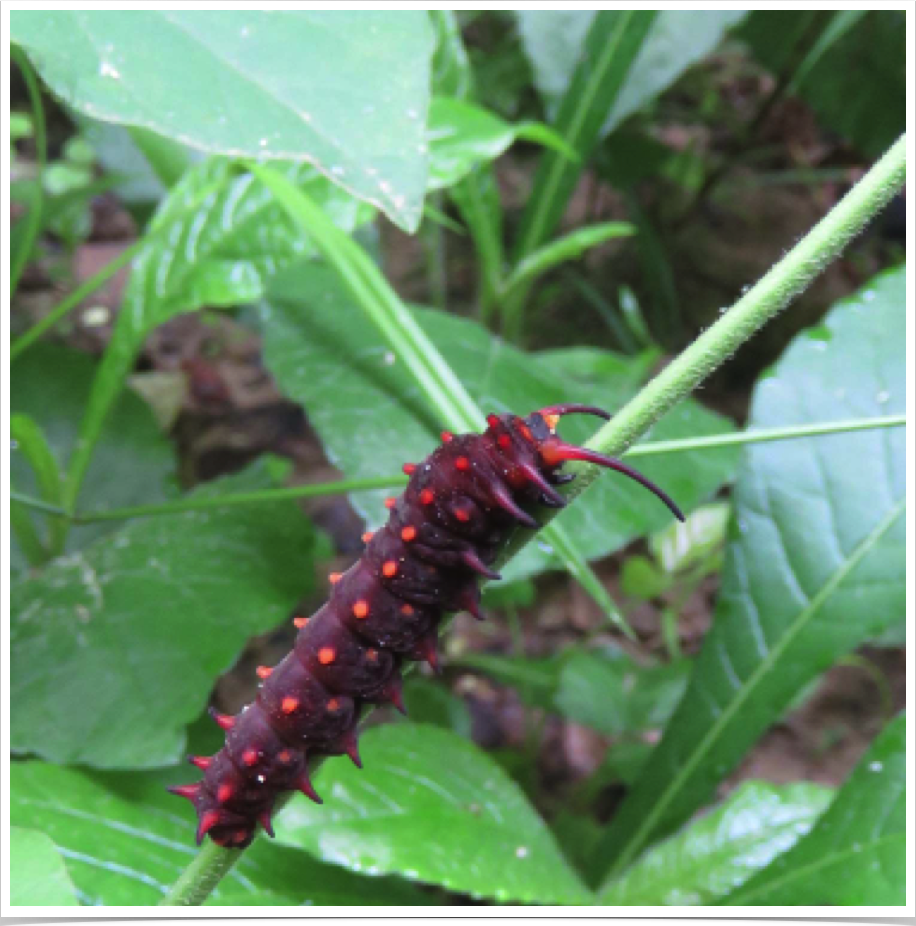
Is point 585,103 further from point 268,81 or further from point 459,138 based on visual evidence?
point 268,81

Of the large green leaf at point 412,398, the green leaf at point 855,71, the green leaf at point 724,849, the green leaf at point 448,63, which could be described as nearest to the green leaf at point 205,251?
the large green leaf at point 412,398

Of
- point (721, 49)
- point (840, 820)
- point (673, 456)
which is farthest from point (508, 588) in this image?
point (721, 49)

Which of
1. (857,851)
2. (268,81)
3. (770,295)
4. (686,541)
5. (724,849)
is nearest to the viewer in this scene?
(770,295)

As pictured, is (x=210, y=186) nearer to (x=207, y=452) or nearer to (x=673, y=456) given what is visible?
(x=673, y=456)

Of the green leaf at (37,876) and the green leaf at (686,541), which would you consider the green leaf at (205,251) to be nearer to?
the green leaf at (37,876)

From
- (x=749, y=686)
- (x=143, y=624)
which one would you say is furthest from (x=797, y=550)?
(x=143, y=624)

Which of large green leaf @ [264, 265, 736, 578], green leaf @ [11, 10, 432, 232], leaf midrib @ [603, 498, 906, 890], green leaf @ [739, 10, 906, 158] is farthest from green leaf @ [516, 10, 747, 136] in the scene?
green leaf @ [11, 10, 432, 232]
